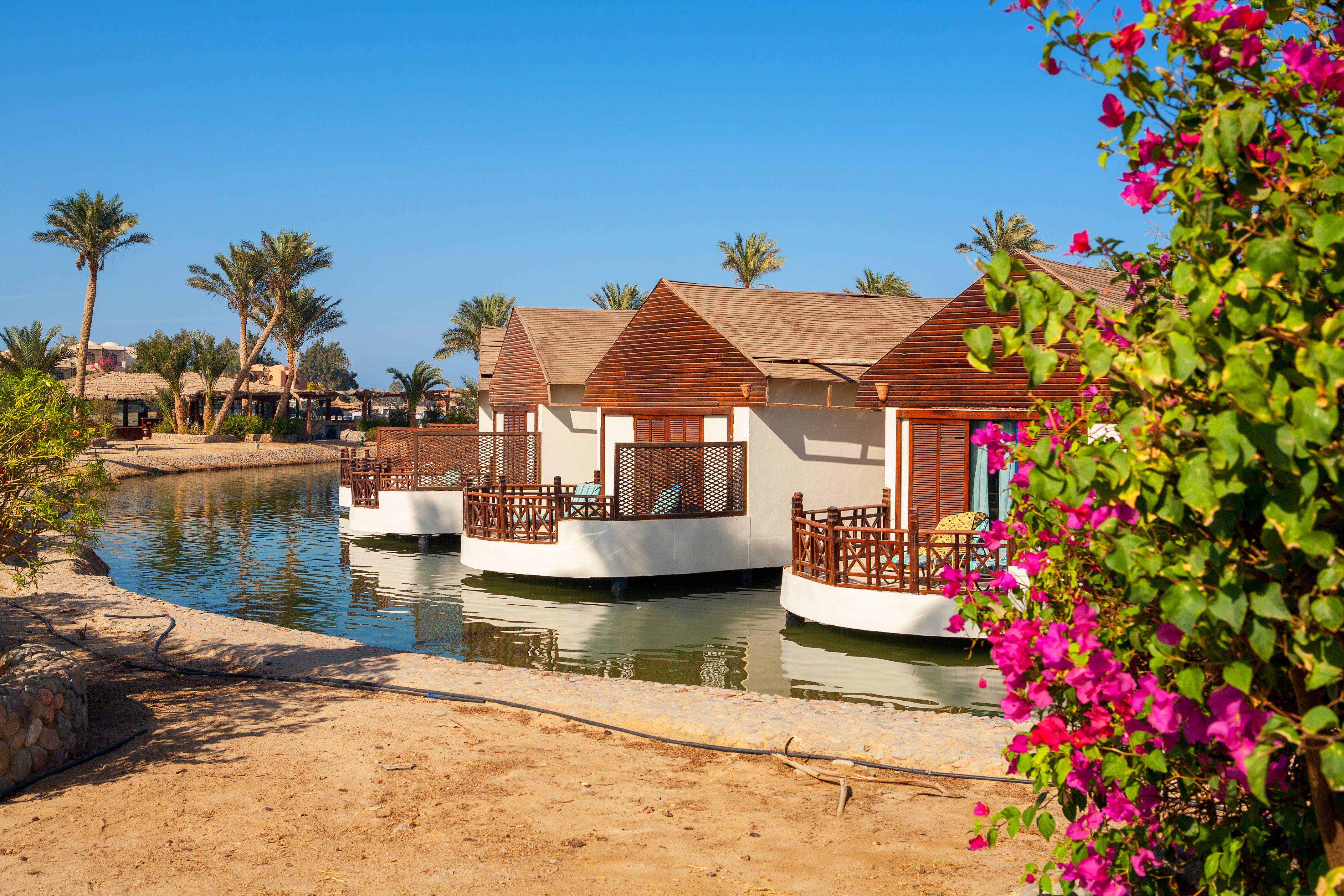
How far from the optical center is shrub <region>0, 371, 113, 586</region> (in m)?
8.20

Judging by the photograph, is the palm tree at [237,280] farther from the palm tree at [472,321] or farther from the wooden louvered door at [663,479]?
the wooden louvered door at [663,479]

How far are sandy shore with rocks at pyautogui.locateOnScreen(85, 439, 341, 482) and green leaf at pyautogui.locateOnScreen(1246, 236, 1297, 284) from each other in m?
47.5

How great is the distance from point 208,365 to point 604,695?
5716 centimetres

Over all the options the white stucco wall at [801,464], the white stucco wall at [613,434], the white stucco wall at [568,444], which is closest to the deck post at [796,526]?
the white stucco wall at [801,464]

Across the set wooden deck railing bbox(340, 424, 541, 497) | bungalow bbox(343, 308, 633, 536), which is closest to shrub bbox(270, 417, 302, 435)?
bungalow bbox(343, 308, 633, 536)

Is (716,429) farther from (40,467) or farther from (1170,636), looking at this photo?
(1170,636)

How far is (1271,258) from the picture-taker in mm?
2092

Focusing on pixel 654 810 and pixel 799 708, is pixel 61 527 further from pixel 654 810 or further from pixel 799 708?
pixel 799 708

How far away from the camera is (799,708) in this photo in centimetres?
954

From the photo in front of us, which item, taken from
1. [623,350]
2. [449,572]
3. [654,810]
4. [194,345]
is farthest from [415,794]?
[194,345]

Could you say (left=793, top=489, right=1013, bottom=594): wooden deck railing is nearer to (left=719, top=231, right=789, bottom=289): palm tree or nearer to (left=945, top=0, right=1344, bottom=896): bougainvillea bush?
(left=945, top=0, right=1344, bottom=896): bougainvillea bush

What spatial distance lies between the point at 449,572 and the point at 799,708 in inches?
507

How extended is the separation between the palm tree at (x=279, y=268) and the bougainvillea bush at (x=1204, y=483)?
210 feet

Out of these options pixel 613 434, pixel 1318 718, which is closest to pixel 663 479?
pixel 613 434
